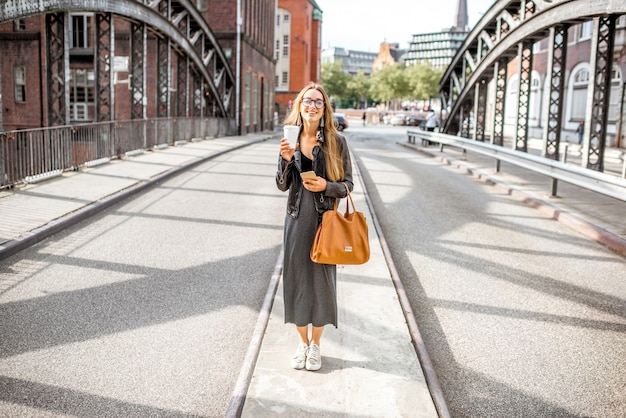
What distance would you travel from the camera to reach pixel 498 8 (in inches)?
790

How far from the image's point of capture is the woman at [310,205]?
14.3 feet

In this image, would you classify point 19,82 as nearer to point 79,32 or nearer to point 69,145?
point 79,32

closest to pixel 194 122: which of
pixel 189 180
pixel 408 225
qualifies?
pixel 189 180

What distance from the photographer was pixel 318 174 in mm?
4422

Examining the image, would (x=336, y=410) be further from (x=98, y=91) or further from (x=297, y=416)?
(x=98, y=91)

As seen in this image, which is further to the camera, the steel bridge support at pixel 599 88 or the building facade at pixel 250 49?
the building facade at pixel 250 49

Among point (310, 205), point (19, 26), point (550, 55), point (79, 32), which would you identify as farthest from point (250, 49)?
point (310, 205)

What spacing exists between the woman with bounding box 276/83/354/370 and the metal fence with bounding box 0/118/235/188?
8.45 m

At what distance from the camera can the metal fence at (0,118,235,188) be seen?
38.4 feet

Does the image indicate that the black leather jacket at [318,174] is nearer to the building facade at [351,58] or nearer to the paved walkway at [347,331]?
the paved walkway at [347,331]

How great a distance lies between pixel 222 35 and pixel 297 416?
35.1 metres

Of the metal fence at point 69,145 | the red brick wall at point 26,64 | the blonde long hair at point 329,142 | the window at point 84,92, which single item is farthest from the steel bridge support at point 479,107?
the red brick wall at point 26,64

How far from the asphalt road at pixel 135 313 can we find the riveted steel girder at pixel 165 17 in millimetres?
4479

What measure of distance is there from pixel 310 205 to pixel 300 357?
1.04 m
